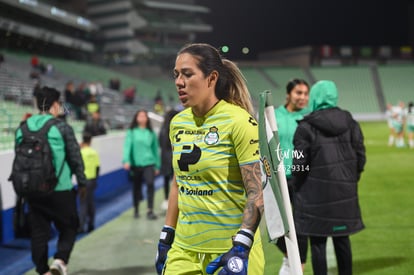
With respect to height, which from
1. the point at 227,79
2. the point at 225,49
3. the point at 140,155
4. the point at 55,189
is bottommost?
the point at 140,155

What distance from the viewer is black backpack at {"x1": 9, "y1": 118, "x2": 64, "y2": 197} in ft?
17.0

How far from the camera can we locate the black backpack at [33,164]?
519 centimetres

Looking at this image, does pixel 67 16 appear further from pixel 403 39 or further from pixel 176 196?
pixel 176 196

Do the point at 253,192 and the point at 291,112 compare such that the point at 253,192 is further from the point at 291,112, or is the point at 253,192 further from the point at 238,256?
the point at 291,112

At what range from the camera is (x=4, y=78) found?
989 inches

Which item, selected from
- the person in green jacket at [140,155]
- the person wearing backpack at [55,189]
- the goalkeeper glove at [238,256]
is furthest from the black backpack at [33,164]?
the person in green jacket at [140,155]

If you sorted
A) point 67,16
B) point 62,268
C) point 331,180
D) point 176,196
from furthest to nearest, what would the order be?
point 67,16
point 62,268
point 331,180
point 176,196

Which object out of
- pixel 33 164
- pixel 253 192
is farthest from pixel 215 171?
pixel 33 164

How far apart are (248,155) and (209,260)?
556 millimetres

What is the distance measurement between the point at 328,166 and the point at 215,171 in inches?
75.3

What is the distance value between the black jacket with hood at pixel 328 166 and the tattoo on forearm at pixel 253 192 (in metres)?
1.78

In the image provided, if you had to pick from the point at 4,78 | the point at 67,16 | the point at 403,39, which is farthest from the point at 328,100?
the point at 403,39

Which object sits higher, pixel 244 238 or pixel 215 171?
pixel 215 171

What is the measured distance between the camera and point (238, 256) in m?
2.59
